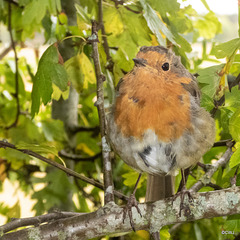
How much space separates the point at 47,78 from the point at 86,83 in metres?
0.26

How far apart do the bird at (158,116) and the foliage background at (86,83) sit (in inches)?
2.0

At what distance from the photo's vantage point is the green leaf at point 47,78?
111cm

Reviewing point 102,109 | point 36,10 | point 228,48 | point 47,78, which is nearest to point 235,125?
point 228,48

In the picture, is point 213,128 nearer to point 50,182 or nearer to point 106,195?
point 106,195

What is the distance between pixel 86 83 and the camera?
1.37 metres

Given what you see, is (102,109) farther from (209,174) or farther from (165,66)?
(209,174)


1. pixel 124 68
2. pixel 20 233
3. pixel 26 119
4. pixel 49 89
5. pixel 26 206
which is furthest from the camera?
pixel 26 206

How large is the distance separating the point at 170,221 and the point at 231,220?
19 centimetres

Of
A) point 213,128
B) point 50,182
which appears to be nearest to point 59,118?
point 50,182

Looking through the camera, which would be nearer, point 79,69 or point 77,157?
point 79,69

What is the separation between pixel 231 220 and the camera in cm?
110

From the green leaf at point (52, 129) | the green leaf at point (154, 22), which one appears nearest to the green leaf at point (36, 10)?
the green leaf at point (154, 22)

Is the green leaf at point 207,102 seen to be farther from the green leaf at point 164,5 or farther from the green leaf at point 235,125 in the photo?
the green leaf at point 164,5

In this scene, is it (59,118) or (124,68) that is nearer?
(124,68)
